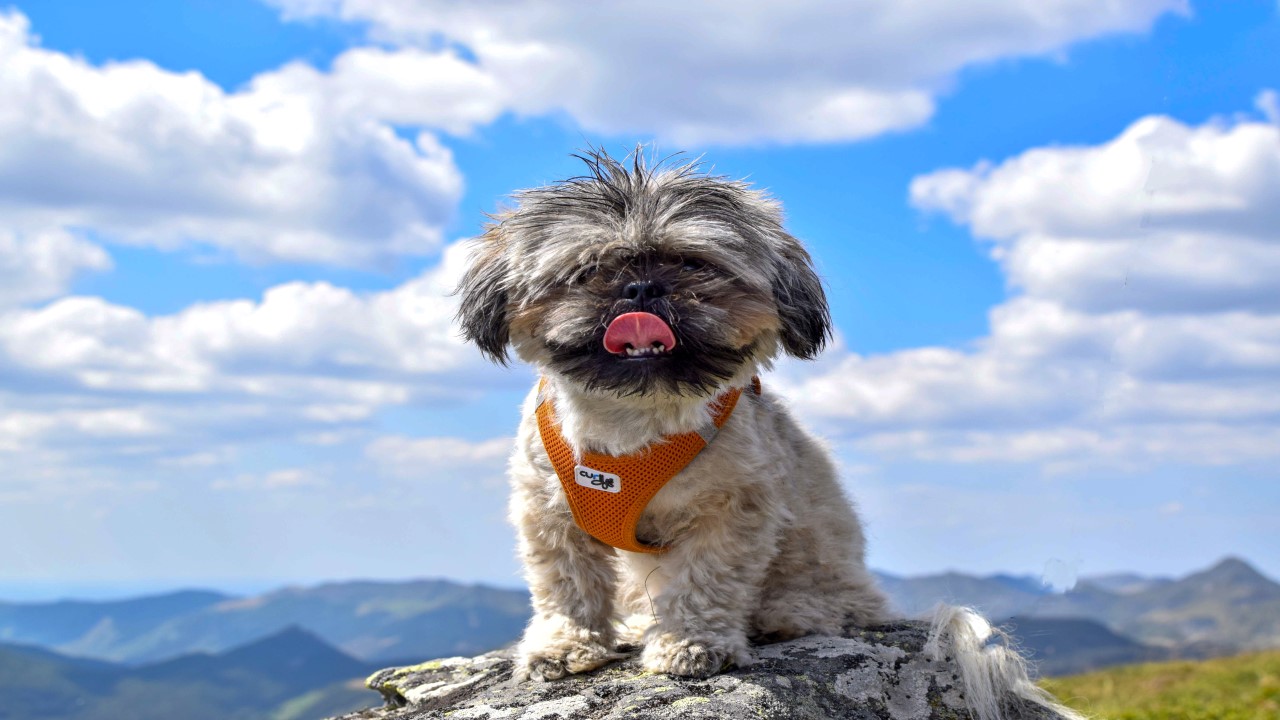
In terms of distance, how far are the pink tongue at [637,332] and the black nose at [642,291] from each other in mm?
112

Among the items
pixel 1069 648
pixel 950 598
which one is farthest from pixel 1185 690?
pixel 1069 648

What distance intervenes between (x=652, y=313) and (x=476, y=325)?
1.15m

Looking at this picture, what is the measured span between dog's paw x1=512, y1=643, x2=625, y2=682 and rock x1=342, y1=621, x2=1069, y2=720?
48mm

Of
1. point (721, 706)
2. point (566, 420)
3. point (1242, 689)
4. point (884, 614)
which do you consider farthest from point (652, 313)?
point (1242, 689)

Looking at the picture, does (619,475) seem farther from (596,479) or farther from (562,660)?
(562,660)

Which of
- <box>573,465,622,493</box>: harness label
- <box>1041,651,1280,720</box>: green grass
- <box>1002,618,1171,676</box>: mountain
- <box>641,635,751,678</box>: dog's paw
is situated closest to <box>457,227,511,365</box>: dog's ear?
<box>573,465,622,493</box>: harness label

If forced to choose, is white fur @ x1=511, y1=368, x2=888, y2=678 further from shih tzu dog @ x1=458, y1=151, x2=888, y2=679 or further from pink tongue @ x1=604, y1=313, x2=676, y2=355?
pink tongue @ x1=604, y1=313, x2=676, y2=355

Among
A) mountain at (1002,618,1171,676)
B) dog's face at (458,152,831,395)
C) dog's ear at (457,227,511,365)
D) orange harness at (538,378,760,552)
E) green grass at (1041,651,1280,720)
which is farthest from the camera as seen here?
green grass at (1041,651,1280,720)

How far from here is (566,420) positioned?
5633mm

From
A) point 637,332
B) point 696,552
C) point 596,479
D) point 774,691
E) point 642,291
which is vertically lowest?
point 774,691

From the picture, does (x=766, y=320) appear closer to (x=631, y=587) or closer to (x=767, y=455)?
(x=767, y=455)

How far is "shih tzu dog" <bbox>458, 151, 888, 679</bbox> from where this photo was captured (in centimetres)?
495

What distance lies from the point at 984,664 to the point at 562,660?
2.47m

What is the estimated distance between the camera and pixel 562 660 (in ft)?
19.0
